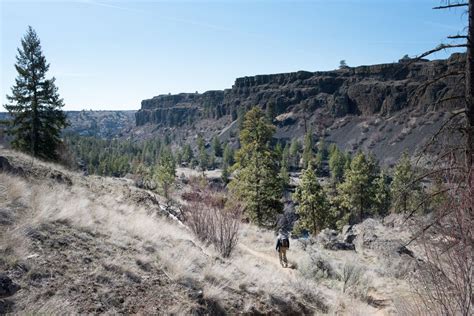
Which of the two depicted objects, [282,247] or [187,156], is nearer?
A: [282,247]

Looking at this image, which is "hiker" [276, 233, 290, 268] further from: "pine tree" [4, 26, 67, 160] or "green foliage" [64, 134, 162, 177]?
"green foliage" [64, 134, 162, 177]

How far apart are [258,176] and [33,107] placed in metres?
17.4

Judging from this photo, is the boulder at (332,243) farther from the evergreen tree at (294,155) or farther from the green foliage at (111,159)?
the evergreen tree at (294,155)

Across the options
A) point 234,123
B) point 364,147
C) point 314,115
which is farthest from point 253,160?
point 234,123

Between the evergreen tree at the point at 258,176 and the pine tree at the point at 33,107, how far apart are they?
14650mm

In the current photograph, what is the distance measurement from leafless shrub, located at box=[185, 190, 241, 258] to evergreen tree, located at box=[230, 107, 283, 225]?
1325cm

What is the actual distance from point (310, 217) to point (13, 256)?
29120 mm

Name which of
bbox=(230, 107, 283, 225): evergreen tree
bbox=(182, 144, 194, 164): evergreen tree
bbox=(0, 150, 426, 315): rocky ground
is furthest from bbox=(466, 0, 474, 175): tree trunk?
bbox=(182, 144, 194, 164): evergreen tree

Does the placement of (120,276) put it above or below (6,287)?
below

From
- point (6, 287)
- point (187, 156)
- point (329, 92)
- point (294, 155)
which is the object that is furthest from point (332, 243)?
point (329, 92)

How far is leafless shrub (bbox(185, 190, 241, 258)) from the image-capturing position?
11086mm

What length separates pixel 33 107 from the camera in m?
26.6

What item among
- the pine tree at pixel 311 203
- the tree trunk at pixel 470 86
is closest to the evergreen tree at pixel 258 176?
the pine tree at pixel 311 203

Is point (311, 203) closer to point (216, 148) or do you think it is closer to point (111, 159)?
point (111, 159)
